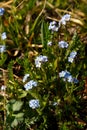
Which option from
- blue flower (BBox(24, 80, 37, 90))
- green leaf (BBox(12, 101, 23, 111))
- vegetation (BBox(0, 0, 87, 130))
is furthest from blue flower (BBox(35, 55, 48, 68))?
green leaf (BBox(12, 101, 23, 111))

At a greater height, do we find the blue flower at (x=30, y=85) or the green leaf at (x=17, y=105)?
the blue flower at (x=30, y=85)

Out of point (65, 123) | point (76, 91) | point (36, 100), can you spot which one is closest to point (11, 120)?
point (36, 100)

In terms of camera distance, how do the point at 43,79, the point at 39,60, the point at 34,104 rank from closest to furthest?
the point at 34,104 < the point at 39,60 < the point at 43,79

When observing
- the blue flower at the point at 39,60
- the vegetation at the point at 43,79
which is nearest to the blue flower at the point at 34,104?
the vegetation at the point at 43,79

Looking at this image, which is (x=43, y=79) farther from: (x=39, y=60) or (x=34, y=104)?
(x=34, y=104)

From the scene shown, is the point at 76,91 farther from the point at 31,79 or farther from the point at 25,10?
the point at 25,10

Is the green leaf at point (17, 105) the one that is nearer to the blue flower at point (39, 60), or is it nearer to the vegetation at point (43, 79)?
the vegetation at point (43, 79)

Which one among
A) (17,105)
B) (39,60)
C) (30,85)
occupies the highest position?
(39,60)

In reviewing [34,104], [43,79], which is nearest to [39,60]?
[43,79]

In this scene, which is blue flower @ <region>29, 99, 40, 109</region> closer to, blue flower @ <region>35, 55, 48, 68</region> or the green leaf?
the green leaf
